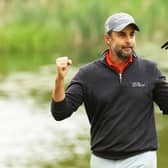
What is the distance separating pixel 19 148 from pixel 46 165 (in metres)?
1.62

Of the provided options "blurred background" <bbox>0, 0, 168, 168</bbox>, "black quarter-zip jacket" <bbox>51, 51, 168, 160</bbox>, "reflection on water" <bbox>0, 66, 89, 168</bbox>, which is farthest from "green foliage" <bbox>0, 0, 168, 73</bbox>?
"black quarter-zip jacket" <bbox>51, 51, 168, 160</bbox>

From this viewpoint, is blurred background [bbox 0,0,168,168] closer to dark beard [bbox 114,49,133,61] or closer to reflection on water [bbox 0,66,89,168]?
reflection on water [bbox 0,66,89,168]

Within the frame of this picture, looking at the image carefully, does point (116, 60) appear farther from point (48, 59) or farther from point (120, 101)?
point (48, 59)

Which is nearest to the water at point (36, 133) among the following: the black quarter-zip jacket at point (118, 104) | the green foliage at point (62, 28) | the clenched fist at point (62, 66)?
the black quarter-zip jacket at point (118, 104)

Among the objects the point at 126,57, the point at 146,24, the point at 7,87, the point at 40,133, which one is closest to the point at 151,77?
the point at 126,57

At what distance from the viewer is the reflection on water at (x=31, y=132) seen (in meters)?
10.3

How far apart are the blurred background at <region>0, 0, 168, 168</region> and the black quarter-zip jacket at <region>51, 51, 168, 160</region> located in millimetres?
4604

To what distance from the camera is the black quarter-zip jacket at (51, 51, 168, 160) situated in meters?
4.42

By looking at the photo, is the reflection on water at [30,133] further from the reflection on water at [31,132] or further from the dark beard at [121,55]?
the dark beard at [121,55]

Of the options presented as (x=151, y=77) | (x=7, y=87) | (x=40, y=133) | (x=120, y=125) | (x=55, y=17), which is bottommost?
(x=120, y=125)

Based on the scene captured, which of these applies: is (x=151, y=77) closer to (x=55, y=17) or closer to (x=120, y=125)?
(x=120, y=125)

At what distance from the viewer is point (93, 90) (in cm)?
451

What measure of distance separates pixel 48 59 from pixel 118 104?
22.6 metres

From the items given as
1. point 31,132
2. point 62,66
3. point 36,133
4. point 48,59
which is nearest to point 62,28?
point 48,59
